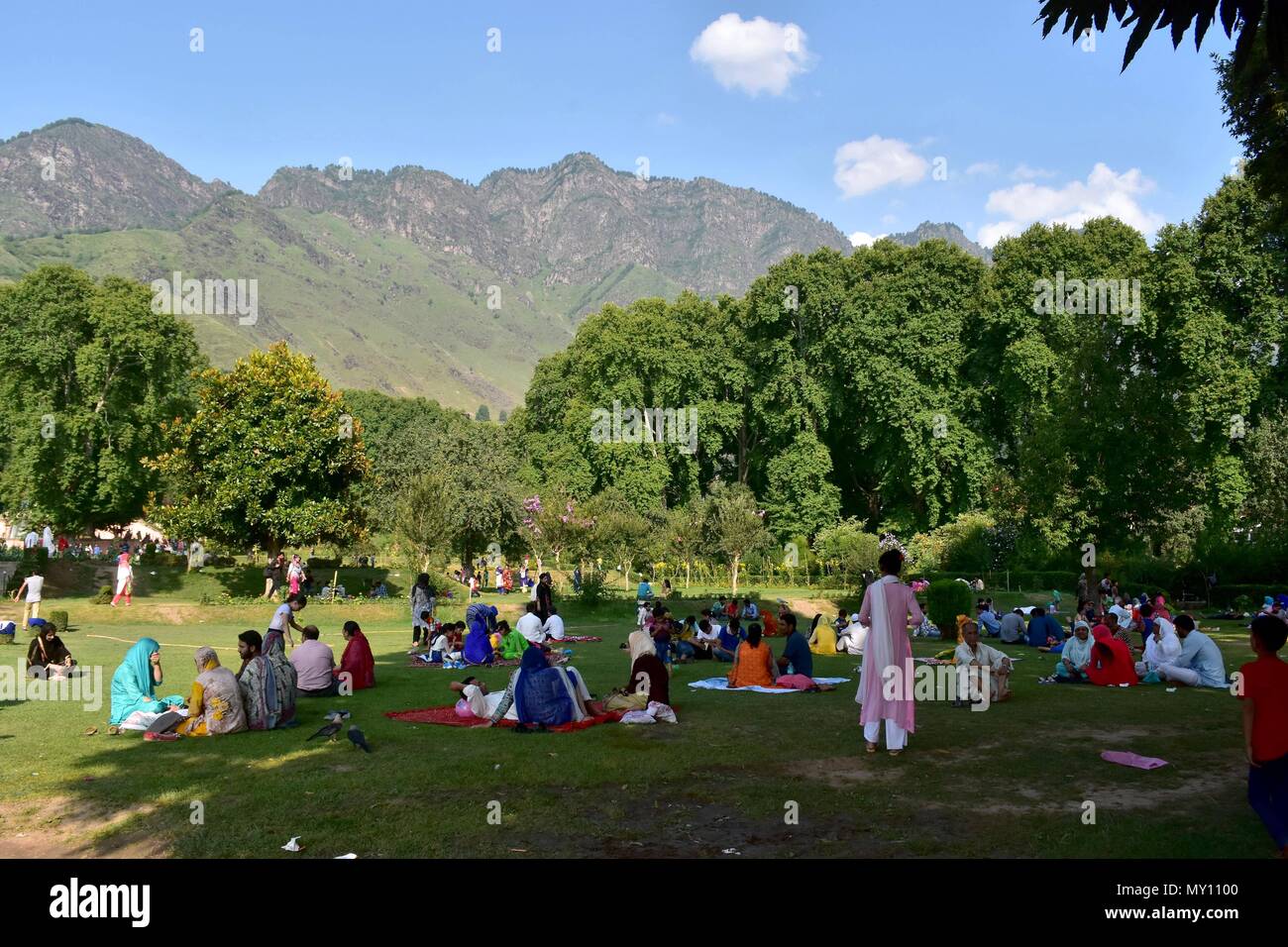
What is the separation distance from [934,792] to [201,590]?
108ft

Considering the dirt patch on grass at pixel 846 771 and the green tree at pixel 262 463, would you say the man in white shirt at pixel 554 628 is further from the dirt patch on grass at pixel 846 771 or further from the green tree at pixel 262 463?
the green tree at pixel 262 463

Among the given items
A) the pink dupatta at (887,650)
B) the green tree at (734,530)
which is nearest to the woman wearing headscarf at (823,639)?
the pink dupatta at (887,650)

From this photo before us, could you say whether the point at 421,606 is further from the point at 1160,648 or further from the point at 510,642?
the point at 1160,648

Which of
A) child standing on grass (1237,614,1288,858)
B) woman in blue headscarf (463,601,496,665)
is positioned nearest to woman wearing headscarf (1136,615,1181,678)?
Result: child standing on grass (1237,614,1288,858)

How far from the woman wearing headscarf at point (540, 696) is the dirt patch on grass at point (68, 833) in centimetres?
429

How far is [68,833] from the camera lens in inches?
266

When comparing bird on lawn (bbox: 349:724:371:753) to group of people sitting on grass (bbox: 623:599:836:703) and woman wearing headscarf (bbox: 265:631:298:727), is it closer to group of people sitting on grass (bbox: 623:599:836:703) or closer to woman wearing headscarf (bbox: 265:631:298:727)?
woman wearing headscarf (bbox: 265:631:298:727)

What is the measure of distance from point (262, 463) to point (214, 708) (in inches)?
959

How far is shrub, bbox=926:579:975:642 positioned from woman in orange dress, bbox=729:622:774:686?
979 centimetres

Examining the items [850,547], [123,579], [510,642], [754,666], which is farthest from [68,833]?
[850,547]

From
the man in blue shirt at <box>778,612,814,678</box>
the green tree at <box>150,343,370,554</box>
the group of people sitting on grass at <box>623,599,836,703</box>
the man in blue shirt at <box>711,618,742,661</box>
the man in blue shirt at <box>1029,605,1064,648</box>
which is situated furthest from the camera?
the green tree at <box>150,343,370,554</box>

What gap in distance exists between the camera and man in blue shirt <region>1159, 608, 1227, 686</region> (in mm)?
13867
